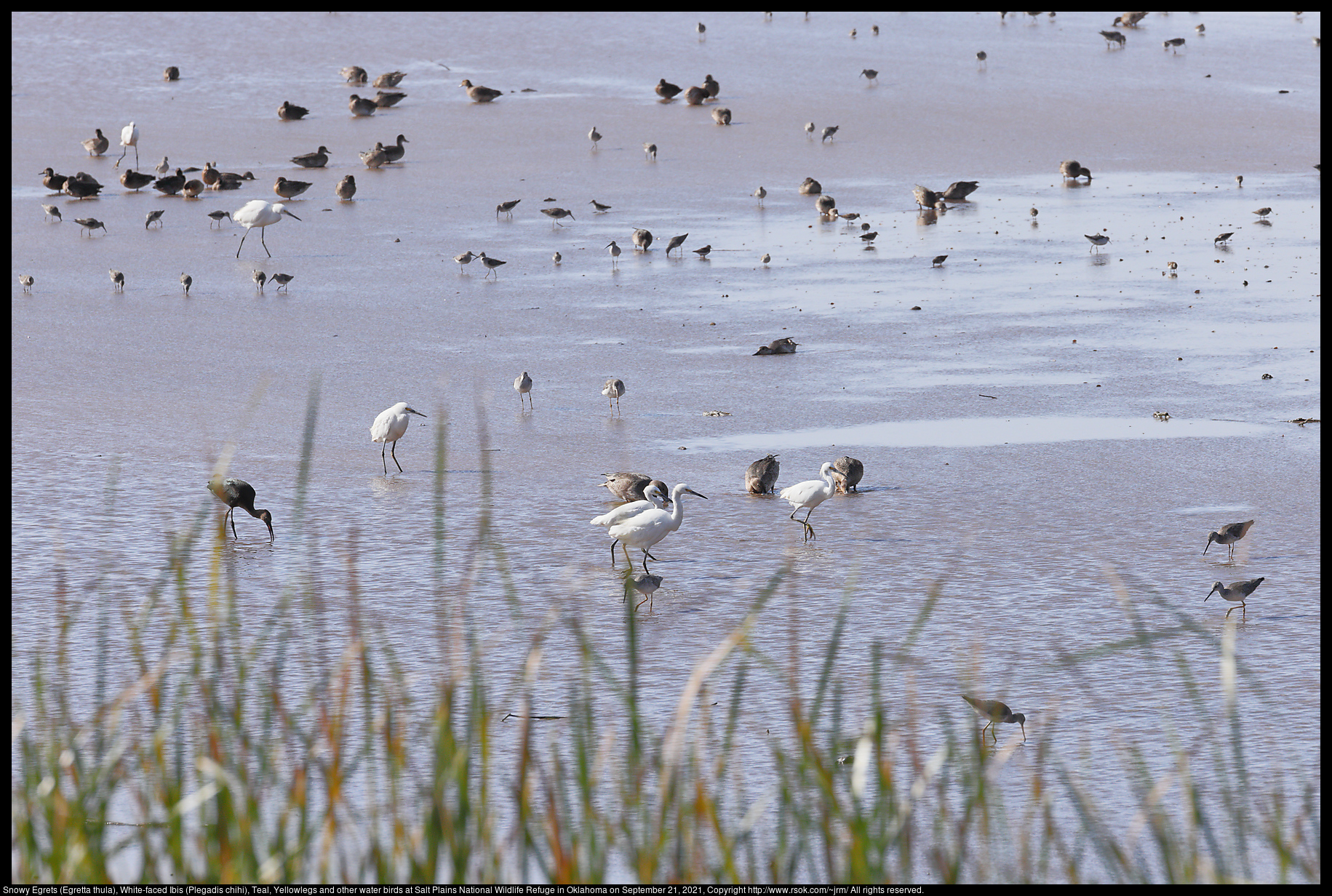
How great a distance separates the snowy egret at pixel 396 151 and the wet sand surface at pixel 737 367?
0.25m

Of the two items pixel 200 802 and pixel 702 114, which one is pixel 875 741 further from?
pixel 702 114

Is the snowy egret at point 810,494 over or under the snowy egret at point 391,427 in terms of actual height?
under

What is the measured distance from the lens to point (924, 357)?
1348cm

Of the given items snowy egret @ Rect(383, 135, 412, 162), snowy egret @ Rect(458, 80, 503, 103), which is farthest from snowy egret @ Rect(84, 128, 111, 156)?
snowy egret @ Rect(458, 80, 503, 103)

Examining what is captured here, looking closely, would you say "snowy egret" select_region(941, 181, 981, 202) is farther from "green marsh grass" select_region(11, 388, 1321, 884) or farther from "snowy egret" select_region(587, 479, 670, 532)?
"green marsh grass" select_region(11, 388, 1321, 884)

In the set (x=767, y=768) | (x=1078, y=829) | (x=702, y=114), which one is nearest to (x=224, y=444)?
(x=767, y=768)

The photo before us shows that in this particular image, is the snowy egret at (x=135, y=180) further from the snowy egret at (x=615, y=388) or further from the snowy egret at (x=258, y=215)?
the snowy egret at (x=615, y=388)

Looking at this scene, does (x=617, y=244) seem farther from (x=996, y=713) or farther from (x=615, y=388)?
(x=996, y=713)

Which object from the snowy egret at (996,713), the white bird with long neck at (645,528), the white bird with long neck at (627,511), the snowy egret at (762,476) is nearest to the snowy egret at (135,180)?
the snowy egret at (762,476)

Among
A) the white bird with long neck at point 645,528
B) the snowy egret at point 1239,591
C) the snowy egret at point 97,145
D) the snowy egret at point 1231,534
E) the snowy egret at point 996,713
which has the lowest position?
the snowy egret at point 996,713

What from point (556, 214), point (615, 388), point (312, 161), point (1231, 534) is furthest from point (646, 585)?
point (312, 161)

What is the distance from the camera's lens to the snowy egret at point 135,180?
21.1 m

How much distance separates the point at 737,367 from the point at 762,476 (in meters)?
3.34

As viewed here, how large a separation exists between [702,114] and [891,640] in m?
20.6
